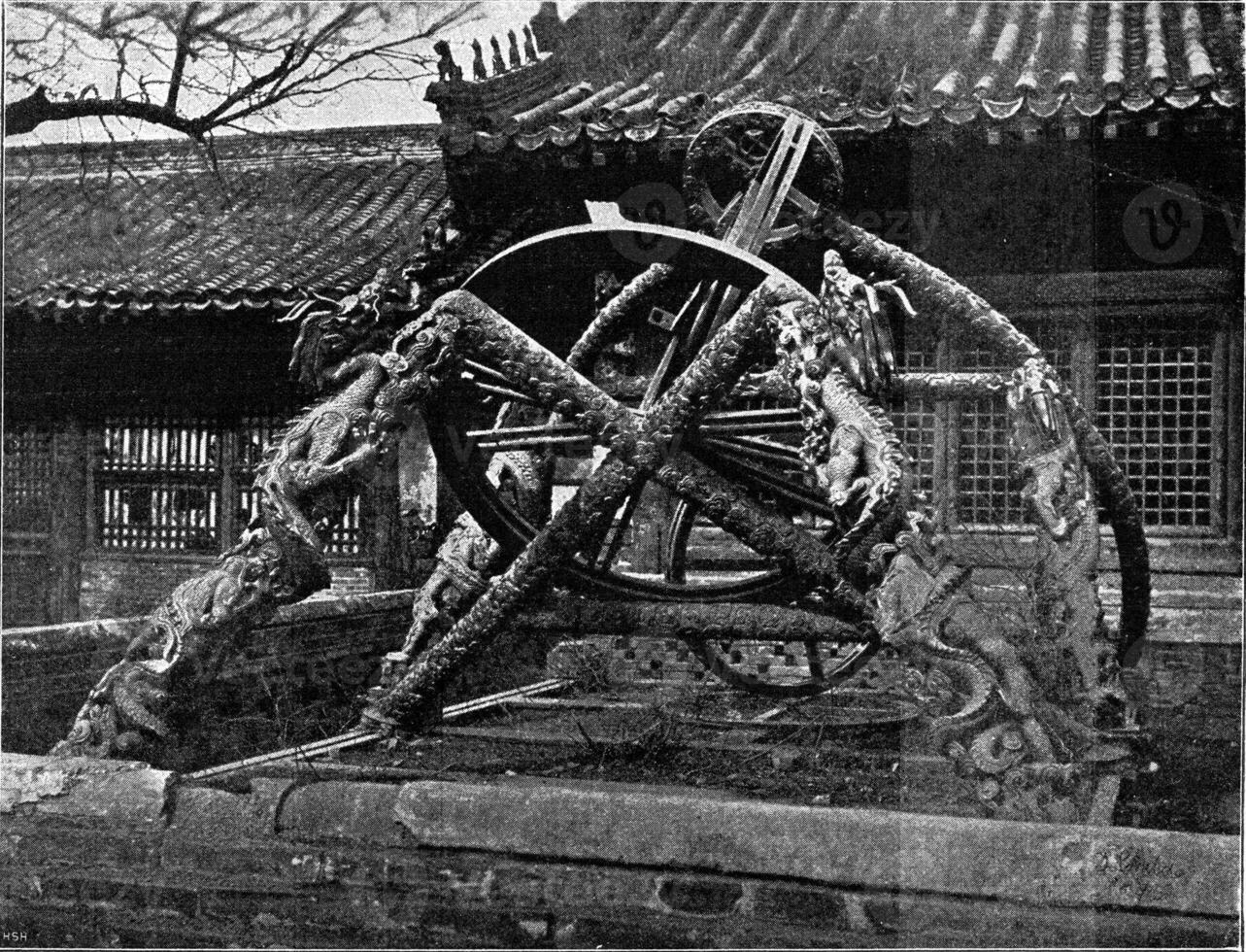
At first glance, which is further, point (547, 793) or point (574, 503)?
point (574, 503)

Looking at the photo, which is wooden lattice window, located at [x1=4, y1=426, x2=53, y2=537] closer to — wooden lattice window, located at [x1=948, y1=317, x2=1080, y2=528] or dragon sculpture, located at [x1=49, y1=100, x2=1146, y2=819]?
dragon sculpture, located at [x1=49, y1=100, x2=1146, y2=819]

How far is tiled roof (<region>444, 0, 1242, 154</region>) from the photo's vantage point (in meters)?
6.85

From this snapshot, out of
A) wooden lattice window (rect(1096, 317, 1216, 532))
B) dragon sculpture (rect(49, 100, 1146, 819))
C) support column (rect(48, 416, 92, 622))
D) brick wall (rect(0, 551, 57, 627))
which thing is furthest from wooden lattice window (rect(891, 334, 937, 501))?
brick wall (rect(0, 551, 57, 627))

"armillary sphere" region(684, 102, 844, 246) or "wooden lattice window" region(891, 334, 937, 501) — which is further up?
"armillary sphere" region(684, 102, 844, 246)

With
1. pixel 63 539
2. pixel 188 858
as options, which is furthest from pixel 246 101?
pixel 63 539

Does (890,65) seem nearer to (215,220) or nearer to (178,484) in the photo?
(215,220)

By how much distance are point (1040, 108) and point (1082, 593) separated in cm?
345

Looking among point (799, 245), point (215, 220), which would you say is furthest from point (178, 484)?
point (799, 245)

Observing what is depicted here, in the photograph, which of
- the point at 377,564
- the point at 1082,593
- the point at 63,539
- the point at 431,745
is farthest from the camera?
the point at 63,539

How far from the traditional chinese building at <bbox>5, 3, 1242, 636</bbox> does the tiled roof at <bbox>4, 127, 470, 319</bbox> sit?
0.04m

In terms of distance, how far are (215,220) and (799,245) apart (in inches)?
273

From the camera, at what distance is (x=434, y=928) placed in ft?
11.1

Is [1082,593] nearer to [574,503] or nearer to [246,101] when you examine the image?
[574,503]

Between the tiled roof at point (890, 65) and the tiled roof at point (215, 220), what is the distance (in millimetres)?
1988
